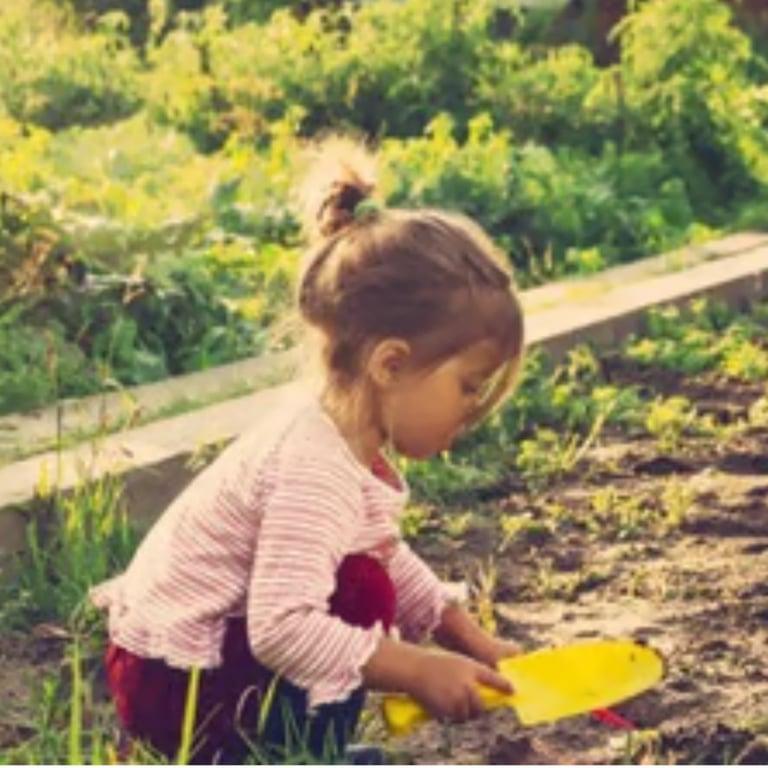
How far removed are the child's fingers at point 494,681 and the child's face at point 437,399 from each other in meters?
0.34

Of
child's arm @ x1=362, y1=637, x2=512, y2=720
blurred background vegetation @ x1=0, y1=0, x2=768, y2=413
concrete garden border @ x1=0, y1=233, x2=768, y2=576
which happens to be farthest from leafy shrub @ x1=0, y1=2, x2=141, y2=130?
child's arm @ x1=362, y1=637, x2=512, y2=720

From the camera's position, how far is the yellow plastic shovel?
391cm

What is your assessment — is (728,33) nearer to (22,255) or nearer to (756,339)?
(756,339)

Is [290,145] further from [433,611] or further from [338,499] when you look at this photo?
[338,499]

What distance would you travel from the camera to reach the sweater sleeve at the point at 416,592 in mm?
4211

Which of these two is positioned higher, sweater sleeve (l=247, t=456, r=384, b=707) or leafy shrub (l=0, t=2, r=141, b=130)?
sweater sleeve (l=247, t=456, r=384, b=707)

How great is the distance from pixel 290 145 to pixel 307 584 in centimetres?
707

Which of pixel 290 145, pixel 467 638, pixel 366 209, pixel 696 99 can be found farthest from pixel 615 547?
Result: pixel 696 99

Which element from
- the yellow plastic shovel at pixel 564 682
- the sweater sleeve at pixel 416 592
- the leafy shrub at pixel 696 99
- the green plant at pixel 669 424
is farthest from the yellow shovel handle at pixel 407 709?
the leafy shrub at pixel 696 99

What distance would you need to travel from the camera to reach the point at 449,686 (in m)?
3.83

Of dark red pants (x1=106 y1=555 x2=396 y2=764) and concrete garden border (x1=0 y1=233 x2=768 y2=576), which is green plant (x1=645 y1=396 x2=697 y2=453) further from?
dark red pants (x1=106 y1=555 x2=396 y2=764)

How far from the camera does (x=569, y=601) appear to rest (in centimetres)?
541

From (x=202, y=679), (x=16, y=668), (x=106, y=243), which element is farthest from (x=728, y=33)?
(x=202, y=679)

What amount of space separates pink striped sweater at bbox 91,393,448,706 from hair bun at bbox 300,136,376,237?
0.27 meters
